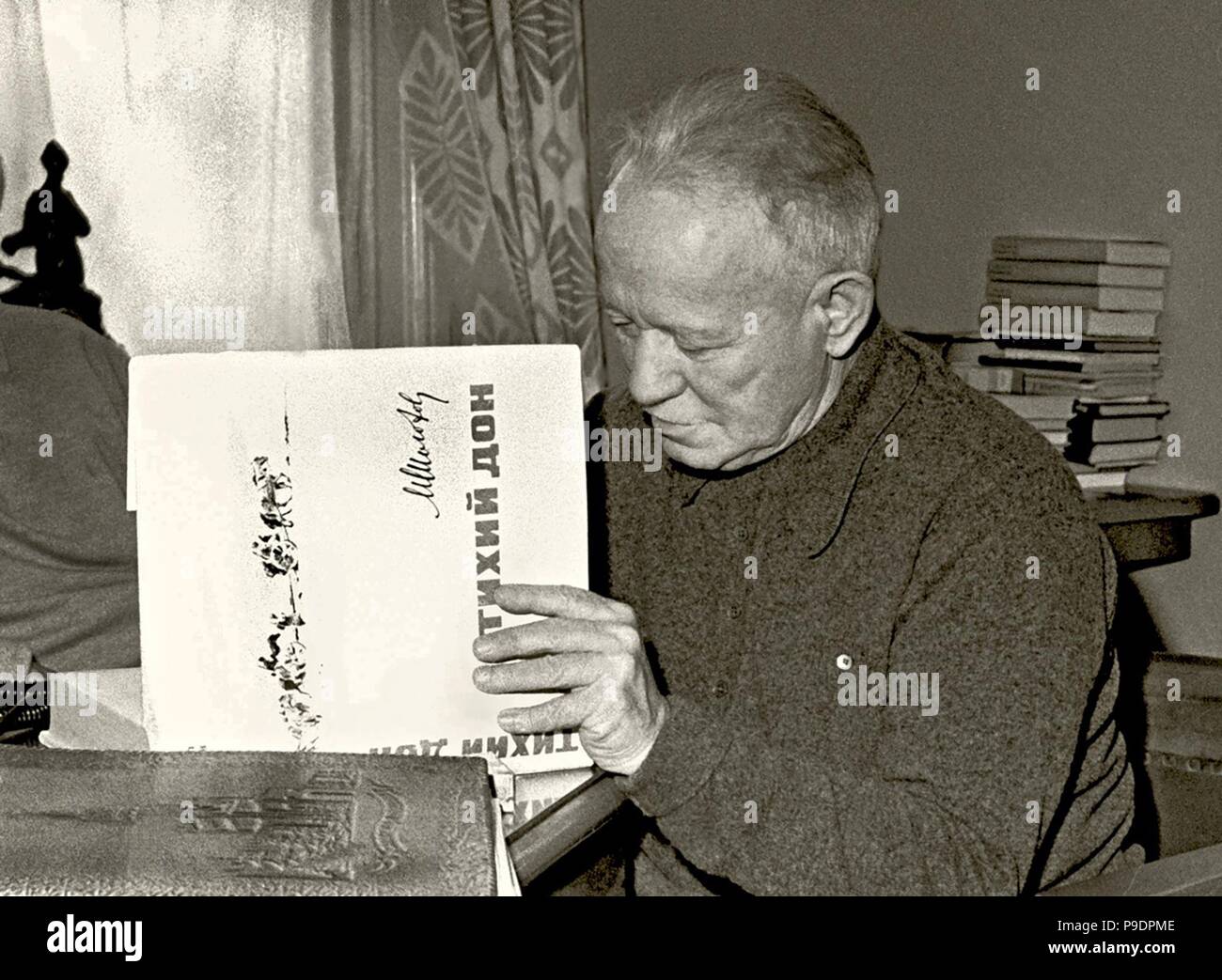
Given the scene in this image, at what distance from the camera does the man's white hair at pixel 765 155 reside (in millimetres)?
942

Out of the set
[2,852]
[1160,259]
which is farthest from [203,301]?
[2,852]

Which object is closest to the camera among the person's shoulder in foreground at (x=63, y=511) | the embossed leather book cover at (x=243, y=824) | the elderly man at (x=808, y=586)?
the embossed leather book cover at (x=243, y=824)

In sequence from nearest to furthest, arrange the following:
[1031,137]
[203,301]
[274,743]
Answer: [274,743] < [203,301] < [1031,137]

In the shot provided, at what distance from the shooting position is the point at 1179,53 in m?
2.27

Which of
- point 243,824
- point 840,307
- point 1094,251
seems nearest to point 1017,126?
point 1094,251

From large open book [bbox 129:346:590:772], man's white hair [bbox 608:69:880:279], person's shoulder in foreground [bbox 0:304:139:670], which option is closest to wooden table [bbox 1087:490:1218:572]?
man's white hair [bbox 608:69:880:279]

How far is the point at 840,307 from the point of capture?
1025mm

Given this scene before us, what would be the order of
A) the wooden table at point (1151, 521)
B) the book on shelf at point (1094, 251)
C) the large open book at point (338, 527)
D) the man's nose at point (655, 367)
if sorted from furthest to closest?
1. the book on shelf at point (1094, 251)
2. the wooden table at point (1151, 521)
3. the man's nose at point (655, 367)
4. the large open book at point (338, 527)

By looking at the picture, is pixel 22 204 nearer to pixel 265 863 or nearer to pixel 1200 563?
pixel 265 863

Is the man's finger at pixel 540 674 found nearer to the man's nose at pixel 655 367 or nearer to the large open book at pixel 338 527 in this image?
the large open book at pixel 338 527

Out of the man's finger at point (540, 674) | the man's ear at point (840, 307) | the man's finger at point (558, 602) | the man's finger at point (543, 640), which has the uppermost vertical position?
the man's ear at point (840, 307)

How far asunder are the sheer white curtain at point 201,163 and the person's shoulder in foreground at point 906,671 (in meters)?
1.28

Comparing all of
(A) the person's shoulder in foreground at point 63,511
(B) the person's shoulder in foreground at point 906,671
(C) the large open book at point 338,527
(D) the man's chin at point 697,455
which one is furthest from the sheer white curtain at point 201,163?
(C) the large open book at point 338,527
